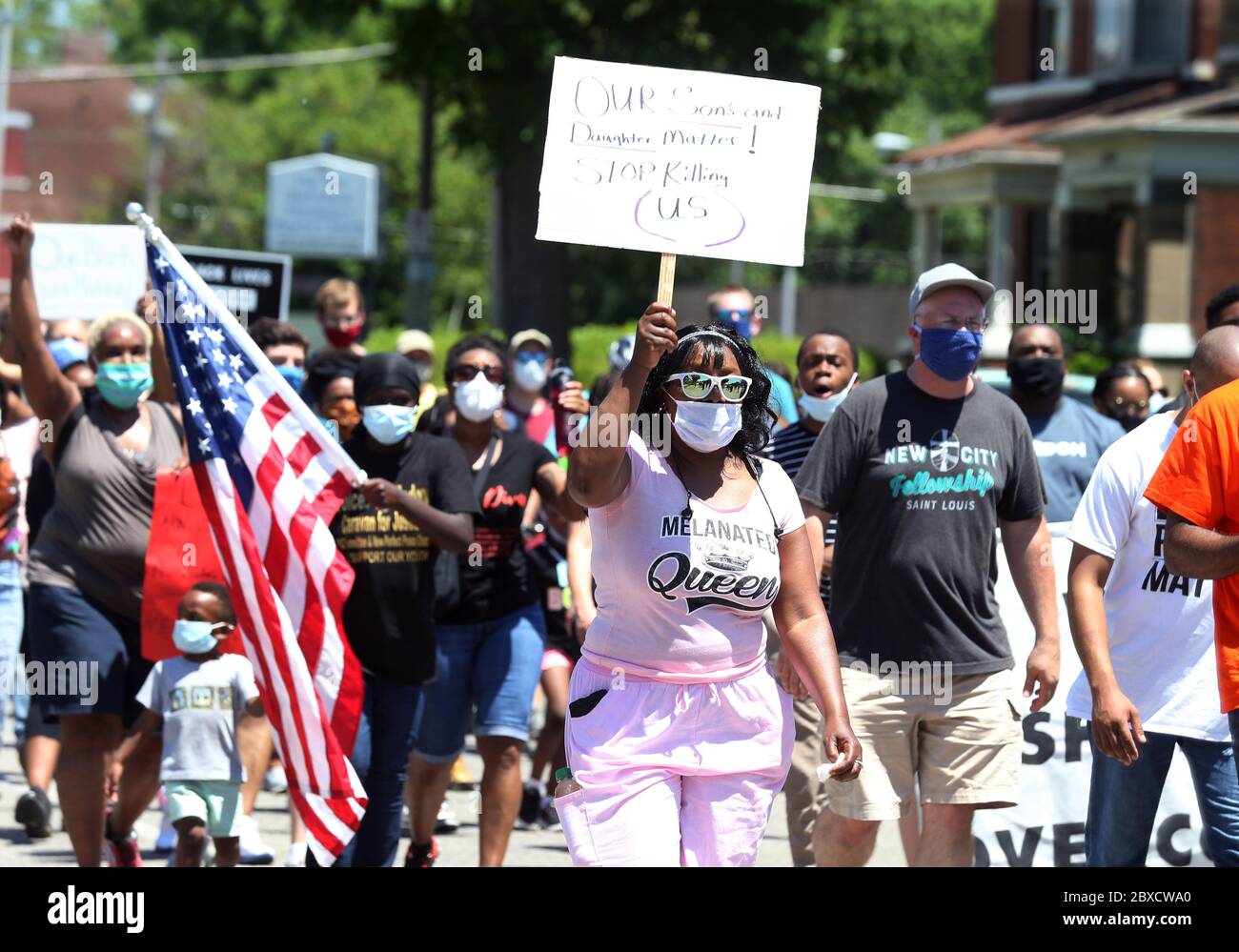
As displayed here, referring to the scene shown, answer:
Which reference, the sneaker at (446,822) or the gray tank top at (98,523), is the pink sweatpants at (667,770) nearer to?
the gray tank top at (98,523)

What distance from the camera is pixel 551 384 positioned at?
1017cm

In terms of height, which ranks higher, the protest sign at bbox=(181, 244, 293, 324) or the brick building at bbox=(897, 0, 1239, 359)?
the brick building at bbox=(897, 0, 1239, 359)

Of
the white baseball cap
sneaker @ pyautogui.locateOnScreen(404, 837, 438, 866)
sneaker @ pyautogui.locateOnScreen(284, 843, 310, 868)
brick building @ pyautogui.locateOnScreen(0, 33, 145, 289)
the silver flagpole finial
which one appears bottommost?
sneaker @ pyautogui.locateOnScreen(284, 843, 310, 868)

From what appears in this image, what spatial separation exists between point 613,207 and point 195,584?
270cm

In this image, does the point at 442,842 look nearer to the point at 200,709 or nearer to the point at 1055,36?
the point at 200,709

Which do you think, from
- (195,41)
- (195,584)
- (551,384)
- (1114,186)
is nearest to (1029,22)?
(1114,186)

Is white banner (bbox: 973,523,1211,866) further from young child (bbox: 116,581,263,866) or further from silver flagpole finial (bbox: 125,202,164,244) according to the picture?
silver flagpole finial (bbox: 125,202,164,244)

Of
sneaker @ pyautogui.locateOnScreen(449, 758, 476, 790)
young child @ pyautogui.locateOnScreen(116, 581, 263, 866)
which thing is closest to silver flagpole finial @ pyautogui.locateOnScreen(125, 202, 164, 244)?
young child @ pyautogui.locateOnScreen(116, 581, 263, 866)

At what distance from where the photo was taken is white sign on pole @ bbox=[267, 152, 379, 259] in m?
26.4

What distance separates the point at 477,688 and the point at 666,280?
9.39 ft

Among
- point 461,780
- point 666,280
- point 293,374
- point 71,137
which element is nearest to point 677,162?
point 666,280

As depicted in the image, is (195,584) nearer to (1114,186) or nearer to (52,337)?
(52,337)

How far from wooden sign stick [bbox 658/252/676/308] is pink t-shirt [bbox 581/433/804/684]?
1.25ft

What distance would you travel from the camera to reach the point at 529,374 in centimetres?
1027
